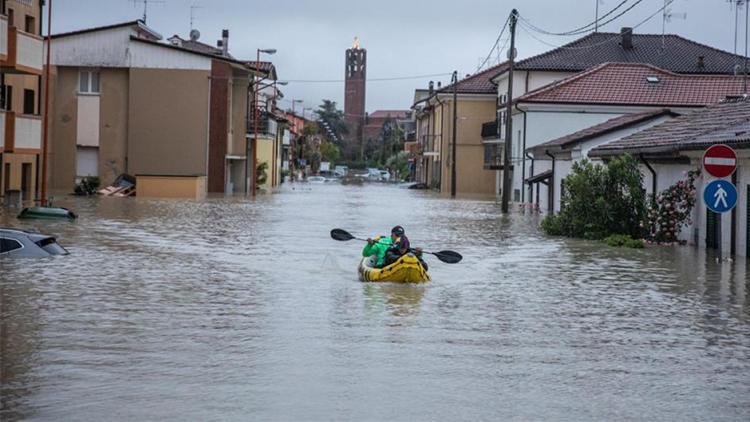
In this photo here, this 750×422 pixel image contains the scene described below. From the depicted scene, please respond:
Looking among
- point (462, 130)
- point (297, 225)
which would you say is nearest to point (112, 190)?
point (297, 225)

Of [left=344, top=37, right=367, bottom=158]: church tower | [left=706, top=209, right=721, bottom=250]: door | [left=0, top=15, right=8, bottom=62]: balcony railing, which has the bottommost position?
[left=706, top=209, right=721, bottom=250]: door

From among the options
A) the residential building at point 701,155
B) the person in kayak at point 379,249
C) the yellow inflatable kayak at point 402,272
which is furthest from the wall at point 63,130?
the yellow inflatable kayak at point 402,272

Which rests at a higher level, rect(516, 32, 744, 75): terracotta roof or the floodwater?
rect(516, 32, 744, 75): terracotta roof

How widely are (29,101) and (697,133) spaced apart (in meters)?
30.3

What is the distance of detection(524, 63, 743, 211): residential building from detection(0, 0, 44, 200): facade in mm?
24415

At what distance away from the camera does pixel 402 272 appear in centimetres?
2153

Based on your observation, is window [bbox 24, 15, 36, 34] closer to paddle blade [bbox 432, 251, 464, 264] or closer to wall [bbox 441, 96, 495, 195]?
paddle blade [bbox 432, 251, 464, 264]

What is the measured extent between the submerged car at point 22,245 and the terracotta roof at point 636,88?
139 ft

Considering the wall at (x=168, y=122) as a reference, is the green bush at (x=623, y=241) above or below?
below

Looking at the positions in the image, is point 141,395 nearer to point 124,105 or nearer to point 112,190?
point 112,190

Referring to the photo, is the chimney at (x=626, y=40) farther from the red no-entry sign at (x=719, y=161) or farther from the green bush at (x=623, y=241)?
the red no-entry sign at (x=719, y=161)

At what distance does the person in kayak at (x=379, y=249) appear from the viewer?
22453 millimetres

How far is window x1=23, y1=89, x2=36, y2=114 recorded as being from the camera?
50.0 metres

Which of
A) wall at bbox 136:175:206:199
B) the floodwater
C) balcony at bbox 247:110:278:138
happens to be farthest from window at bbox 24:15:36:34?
balcony at bbox 247:110:278:138
